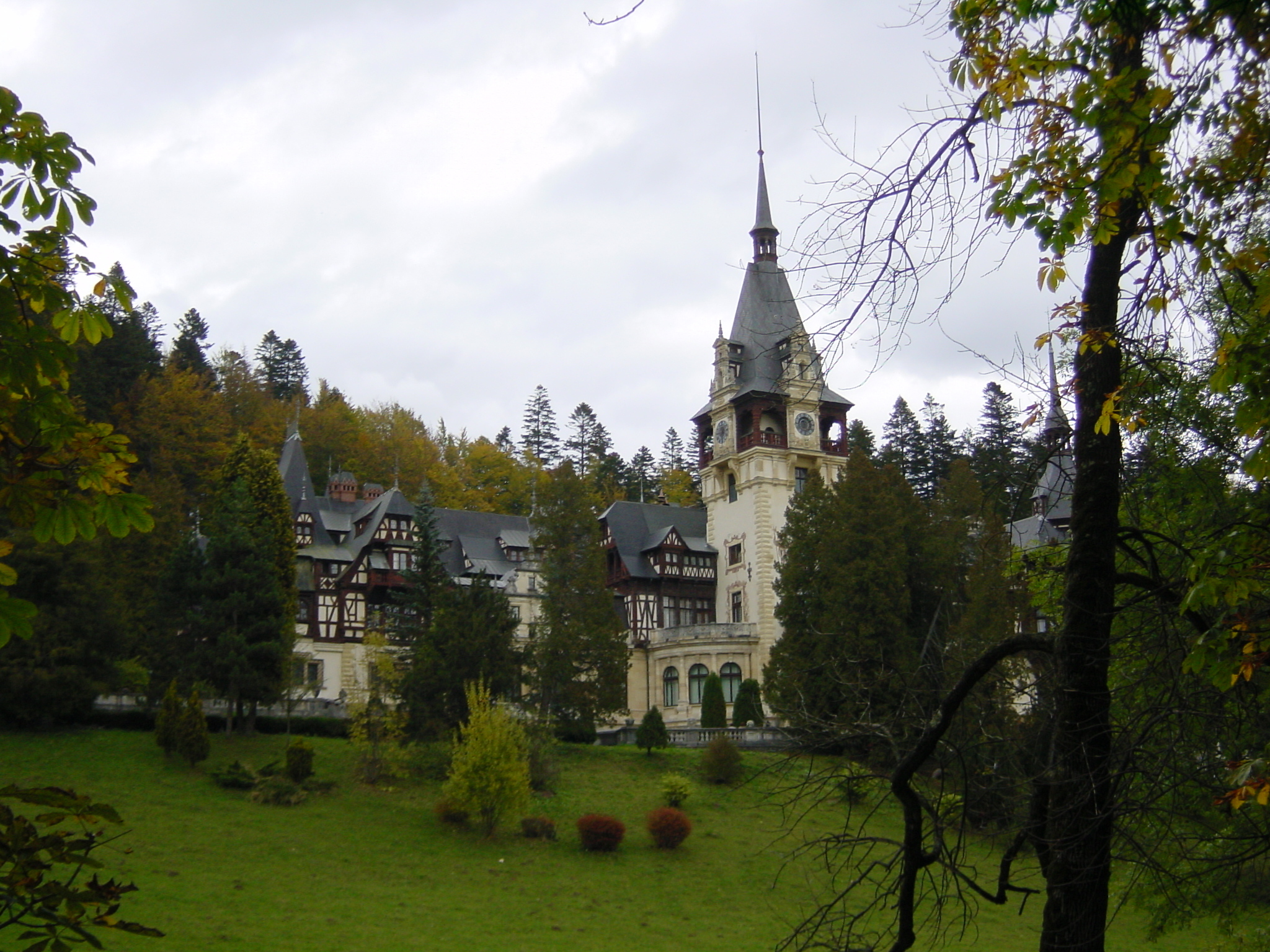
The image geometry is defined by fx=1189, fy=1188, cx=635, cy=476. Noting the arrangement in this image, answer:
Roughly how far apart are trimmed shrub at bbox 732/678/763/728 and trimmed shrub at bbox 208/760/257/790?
19598 millimetres

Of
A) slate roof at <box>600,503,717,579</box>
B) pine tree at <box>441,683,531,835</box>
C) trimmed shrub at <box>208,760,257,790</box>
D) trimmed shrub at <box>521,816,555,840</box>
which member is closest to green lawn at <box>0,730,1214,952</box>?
trimmed shrub at <box>208,760,257,790</box>

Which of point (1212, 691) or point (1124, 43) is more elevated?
point (1124, 43)

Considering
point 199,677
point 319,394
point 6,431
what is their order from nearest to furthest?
point 6,431, point 199,677, point 319,394

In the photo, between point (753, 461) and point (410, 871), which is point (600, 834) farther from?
point (753, 461)

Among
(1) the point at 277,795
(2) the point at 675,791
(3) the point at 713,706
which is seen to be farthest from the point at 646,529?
(1) the point at 277,795

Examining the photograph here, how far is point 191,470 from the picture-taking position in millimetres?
62688

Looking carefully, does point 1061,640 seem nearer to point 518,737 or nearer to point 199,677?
point 518,737

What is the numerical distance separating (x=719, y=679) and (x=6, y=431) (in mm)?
47736

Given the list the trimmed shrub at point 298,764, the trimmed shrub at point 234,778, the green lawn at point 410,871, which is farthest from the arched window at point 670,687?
the trimmed shrub at point 234,778

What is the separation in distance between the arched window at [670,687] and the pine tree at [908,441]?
83.7ft

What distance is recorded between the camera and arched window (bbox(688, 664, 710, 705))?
54875 millimetres

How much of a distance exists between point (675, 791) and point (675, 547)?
2355 centimetres

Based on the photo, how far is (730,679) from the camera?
5456cm

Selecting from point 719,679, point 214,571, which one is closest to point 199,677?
point 214,571
